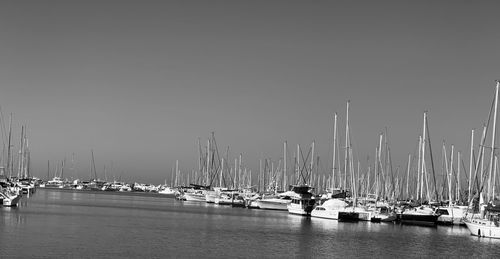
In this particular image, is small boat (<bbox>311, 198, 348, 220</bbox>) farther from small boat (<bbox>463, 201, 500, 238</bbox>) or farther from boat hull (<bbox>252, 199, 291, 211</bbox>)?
boat hull (<bbox>252, 199, 291, 211</bbox>)

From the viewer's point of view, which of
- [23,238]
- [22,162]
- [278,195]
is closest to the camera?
[23,238]

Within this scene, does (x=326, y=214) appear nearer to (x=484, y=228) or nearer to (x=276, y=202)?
(x=484, y=228)

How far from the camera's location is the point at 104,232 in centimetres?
6581

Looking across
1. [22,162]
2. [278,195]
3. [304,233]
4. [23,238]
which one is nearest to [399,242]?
[304,233]

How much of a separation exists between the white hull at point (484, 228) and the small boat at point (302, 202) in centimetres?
3876

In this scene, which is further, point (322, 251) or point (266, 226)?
point (266, 226)

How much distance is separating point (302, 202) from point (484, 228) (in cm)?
4397

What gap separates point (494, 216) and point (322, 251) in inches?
895

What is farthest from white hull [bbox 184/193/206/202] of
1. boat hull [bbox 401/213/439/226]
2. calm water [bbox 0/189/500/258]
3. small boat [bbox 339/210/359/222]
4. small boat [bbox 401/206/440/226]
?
calm water [bbox 0/189/500/258]

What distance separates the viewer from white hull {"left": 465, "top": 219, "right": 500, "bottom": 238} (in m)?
67.9

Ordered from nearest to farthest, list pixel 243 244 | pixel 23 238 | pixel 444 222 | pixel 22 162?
pixel 23 238 → pixel 243 244 → pixel 444 222 → pixel 22 162

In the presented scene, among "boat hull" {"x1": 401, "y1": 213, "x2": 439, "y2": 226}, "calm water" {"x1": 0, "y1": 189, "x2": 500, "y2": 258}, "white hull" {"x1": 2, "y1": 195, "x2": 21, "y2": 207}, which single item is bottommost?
"calm water" {"x1": 0, "y1": 189, "x2": 500, "y2": 258}

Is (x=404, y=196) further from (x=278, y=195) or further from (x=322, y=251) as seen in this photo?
(x=322, y=251)

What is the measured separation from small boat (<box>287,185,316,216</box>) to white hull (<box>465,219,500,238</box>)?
38.8m
